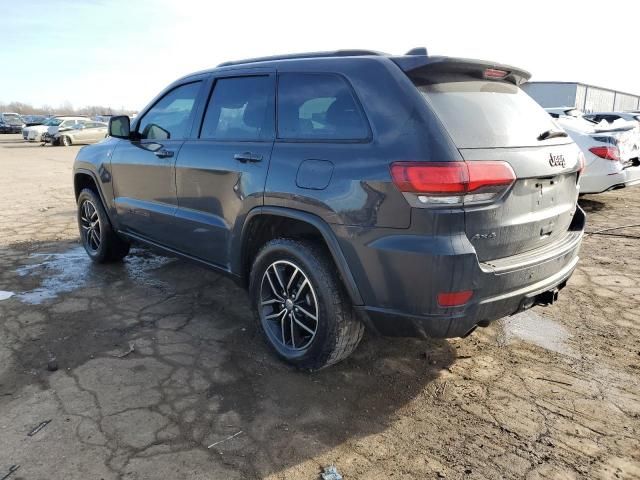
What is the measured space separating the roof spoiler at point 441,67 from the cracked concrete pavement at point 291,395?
178 cm

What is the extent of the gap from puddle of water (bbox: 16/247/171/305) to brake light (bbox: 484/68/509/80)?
11.2ft

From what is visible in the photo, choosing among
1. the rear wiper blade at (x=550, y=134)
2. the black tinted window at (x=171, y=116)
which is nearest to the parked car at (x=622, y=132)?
the rear wiper blade at (x=550, y=134)

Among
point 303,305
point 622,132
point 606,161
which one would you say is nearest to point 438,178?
point 303,305

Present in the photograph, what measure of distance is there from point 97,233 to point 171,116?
1871 millimetres

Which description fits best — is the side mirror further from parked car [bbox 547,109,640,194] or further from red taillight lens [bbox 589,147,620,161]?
red taillight lens [bbox 589,147,620,161]

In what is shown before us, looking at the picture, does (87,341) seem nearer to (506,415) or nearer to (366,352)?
(366,352)

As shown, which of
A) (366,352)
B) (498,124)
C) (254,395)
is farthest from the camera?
(366,352)

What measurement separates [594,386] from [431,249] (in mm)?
1517

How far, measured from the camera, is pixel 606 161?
6684mm

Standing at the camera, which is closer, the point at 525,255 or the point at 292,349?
the point at 525,255

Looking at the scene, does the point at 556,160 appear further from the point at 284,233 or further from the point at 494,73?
the point at 284,233

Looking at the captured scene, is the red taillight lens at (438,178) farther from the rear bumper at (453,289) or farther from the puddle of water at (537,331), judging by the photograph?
the puddle of water at (537,331)

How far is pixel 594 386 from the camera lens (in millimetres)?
2846

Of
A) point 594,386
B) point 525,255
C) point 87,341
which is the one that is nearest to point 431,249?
point 525,255
